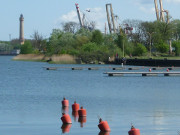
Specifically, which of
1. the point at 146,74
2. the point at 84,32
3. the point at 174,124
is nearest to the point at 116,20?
the point at 84,32

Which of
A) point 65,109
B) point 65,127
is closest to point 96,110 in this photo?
point 65,109

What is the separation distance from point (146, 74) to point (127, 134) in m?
54.0

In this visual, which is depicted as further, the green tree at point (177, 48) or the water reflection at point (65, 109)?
the green tree at point (177, 48)

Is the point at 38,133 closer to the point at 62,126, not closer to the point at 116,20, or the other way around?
the point at 62,126

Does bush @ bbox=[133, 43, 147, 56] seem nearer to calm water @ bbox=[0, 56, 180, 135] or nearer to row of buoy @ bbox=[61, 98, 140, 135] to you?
calm water @ bbox=[0, 56, 180, 135]

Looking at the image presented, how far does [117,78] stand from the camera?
253 ft

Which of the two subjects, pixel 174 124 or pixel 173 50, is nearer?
pixel 174 124

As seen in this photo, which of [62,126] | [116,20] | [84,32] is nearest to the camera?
[62,126]

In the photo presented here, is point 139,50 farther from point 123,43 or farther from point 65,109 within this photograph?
point 65,109

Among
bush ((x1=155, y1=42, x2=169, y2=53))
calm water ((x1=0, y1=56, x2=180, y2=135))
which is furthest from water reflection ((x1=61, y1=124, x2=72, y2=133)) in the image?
bush ((x1=155, y1=42, x2=169, y2=53))

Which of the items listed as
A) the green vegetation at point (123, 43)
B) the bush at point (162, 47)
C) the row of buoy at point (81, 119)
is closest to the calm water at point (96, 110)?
the row of buoy at point (81, 119)

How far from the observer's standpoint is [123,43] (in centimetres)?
13838

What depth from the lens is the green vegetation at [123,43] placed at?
136 metres

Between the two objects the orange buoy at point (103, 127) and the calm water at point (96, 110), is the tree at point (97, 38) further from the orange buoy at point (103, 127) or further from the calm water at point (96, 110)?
the orange buoy at point (103, 127)
